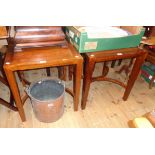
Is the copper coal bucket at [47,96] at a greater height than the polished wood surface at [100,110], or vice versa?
the copper coal bucket at [47,96]

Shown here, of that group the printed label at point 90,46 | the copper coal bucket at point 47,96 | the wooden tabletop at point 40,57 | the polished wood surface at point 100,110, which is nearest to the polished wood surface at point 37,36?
the wooden tabletop at point 40,57

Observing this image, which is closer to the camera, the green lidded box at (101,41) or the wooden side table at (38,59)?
the wooden side table at (38,59)

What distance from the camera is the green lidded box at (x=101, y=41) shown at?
112 centimetres

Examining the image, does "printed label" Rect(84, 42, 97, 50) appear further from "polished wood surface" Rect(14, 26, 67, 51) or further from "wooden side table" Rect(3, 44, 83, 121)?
"polished wood surface" Rect(14, 26, 67, 51)

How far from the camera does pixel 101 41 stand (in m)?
1.16

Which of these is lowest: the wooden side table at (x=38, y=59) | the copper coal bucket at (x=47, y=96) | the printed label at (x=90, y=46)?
Answer: the copper coal bucket at (x=47, y=96)

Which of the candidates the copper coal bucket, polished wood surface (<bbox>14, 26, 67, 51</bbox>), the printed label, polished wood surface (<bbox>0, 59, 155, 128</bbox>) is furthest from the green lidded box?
polished wood surface (<bbox>0, 59, 155, 128</bbox>)

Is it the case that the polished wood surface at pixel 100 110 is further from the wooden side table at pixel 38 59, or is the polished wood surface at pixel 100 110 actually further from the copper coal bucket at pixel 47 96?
the wooden side table at pixel 38 59

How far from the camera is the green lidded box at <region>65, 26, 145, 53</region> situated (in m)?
1.12

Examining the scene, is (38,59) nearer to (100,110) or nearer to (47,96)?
(47,96)

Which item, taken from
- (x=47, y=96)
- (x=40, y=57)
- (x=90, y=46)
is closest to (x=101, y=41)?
(x=90, y=46)

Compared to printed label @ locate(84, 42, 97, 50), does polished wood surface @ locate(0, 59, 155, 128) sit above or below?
Result: below

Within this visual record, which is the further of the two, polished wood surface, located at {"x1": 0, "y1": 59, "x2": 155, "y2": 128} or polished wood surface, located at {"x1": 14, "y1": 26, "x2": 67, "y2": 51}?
polished wood surface, located at {"x1": 0, "y1": 59, "x2": 155, "y2": 128}
